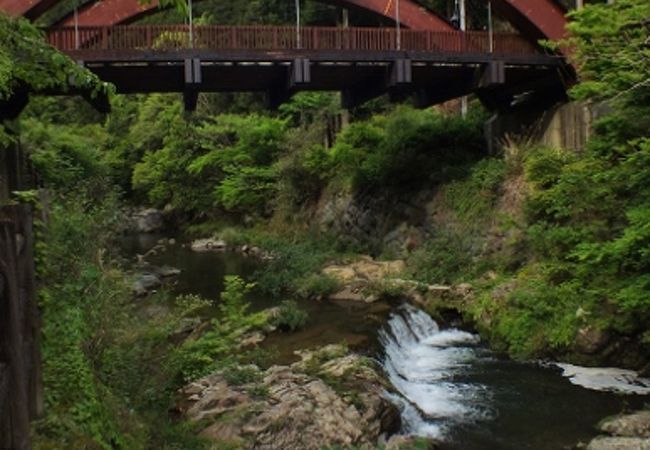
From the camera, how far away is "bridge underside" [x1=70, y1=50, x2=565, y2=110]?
44.4ft

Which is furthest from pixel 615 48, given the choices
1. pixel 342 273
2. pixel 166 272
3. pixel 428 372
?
pixel 166 272

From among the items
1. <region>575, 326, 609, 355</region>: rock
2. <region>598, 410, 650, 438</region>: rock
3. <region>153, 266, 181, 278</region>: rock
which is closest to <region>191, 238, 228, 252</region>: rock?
<region>153, 266, 181, 278</region>: rock

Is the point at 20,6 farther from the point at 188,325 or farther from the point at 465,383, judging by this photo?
the point at 465,383

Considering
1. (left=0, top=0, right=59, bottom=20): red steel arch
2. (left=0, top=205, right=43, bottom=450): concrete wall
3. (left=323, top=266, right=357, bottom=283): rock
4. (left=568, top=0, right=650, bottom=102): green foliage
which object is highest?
(left=0, top=0, right=59, bottom=20): red steel arch

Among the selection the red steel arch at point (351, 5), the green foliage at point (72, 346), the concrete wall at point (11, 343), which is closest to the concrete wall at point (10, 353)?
the concrete wall at point (11, 343)

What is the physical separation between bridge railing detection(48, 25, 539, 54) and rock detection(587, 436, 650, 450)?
10.1 meters

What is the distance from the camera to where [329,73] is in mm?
15844

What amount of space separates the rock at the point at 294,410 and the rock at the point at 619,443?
99.3 inches

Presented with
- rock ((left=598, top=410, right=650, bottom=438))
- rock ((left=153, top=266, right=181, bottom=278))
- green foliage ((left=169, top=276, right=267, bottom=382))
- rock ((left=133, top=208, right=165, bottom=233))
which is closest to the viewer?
green foliage ((left=169, top=276, right=267, bottom=382))

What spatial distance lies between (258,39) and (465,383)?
8818 mm

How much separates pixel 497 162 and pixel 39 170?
38.7ft

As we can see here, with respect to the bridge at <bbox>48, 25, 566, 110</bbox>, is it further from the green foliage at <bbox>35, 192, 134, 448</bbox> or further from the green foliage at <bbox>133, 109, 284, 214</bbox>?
the green foliage at <bbox>133, 109, 284, 214</bbox>

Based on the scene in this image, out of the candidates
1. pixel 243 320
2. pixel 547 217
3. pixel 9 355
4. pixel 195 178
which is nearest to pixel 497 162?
pixel 547 217

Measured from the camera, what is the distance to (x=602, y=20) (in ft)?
38.4
